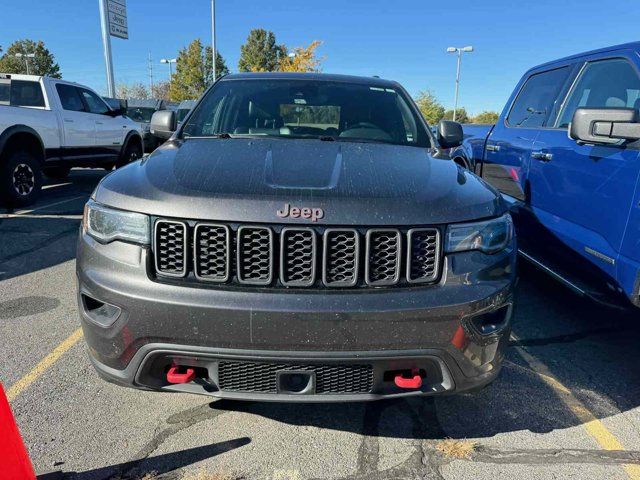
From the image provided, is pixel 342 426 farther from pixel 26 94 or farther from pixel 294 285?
pixel 26 94

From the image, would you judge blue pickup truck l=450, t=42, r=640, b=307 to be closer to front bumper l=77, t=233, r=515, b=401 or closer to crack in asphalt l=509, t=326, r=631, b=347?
crack in asphalt l=509, t=326, r=631, b=347

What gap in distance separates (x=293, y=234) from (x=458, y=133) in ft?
6.65

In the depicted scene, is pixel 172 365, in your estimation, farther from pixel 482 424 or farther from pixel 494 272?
pixel 482 424

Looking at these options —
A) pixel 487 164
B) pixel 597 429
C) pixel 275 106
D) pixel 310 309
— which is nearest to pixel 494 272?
pixel 310 309

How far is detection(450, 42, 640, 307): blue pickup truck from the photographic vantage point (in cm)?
284

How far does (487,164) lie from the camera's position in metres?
5.17

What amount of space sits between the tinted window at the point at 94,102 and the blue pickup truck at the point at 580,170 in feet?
25.5

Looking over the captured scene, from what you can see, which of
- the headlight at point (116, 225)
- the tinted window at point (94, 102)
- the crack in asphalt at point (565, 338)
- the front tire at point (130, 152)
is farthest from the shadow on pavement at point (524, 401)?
the front tire at point (130, 152)

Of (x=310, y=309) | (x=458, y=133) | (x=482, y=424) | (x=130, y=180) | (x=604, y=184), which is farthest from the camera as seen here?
(x=458, y=133)

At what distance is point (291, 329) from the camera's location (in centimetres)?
191

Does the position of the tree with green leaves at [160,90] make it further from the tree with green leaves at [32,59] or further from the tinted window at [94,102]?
the tinted window at [94,102]

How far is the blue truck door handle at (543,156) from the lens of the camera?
3.75 metres

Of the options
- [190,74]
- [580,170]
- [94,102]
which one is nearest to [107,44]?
[94,102]

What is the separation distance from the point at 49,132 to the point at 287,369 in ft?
25.8
